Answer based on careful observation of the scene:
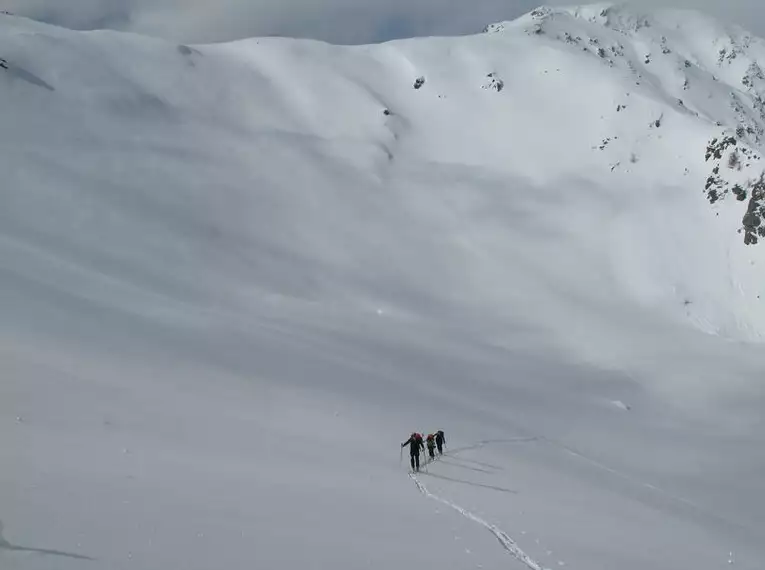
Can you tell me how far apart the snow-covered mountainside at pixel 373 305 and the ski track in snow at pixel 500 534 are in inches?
2.9

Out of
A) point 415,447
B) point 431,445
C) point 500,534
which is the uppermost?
point 431,445

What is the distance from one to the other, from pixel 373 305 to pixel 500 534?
1238 inches

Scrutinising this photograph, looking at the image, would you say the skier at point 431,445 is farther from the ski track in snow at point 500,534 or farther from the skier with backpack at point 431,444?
the ski track in snow at point 500,534

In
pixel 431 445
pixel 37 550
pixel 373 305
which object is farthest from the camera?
pixel 373 305

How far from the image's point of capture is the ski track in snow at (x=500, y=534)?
12.0m

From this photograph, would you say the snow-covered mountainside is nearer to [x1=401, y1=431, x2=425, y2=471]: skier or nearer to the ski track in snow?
the ski track in snow

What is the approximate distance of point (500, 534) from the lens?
44.2 feet

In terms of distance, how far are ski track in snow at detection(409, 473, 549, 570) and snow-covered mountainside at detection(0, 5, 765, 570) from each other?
0.24 feet

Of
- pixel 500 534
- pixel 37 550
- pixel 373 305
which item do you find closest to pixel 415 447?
pixel 500 534

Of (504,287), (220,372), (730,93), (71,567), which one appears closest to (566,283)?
(504,287)

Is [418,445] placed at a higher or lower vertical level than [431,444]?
lower

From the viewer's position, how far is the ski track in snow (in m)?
12.0

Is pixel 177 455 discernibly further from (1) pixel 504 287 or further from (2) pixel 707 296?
(2) pixel 707 296

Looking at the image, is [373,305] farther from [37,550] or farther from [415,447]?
[37,550]
